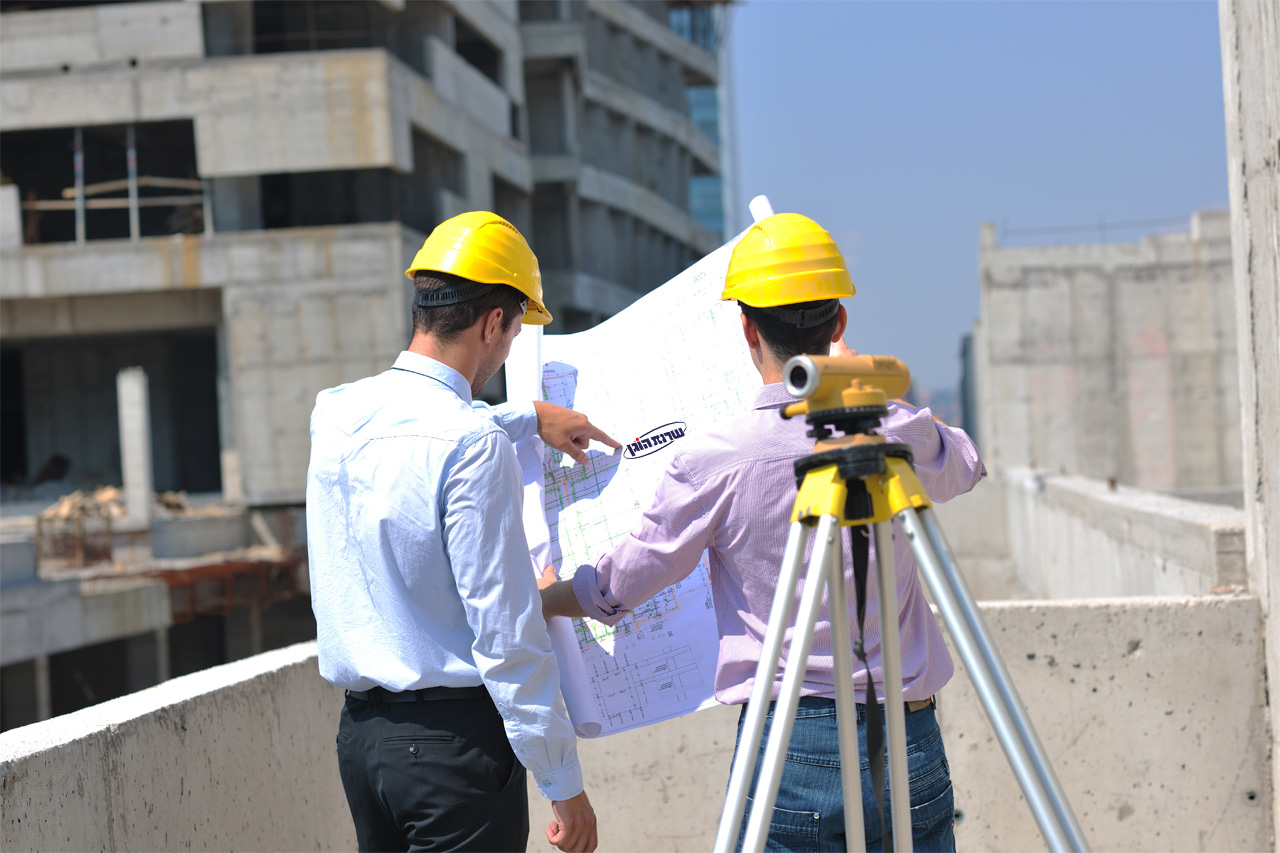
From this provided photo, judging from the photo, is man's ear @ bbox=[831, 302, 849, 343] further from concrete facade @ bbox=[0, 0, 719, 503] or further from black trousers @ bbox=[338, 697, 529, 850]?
concrete facade @ bbox=[0, 0, 719, 503]

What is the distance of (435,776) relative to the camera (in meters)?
2.44

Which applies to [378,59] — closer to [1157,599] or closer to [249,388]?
[249,388]

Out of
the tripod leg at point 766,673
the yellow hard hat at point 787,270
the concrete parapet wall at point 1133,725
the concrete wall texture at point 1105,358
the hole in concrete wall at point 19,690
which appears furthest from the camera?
the concrete wall texture at point 1105,358

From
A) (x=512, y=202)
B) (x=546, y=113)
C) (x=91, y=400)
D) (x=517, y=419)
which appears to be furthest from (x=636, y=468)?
(x=546, y=113)

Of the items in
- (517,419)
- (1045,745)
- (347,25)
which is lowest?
(1045,745)

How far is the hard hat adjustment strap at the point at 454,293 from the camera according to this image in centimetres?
262

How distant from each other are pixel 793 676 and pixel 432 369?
43.4 inches

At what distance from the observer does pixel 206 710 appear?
130 inches

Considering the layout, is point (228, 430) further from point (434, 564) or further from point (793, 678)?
point (793, 678)

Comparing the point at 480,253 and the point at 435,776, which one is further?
the point at 480,253

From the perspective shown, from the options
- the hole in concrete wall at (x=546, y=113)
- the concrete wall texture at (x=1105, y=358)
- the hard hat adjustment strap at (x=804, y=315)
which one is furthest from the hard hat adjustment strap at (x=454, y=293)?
the hole in concrete wall at (x=546, y=113)

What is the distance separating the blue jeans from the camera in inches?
90.8

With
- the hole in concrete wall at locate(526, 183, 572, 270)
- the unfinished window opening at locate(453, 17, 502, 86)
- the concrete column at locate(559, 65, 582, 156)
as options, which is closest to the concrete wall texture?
the unfinished window opening at locate(453, 17, 502, 86)

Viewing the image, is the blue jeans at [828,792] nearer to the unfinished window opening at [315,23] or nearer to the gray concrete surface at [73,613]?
the gray concrete surface at [73,613]
